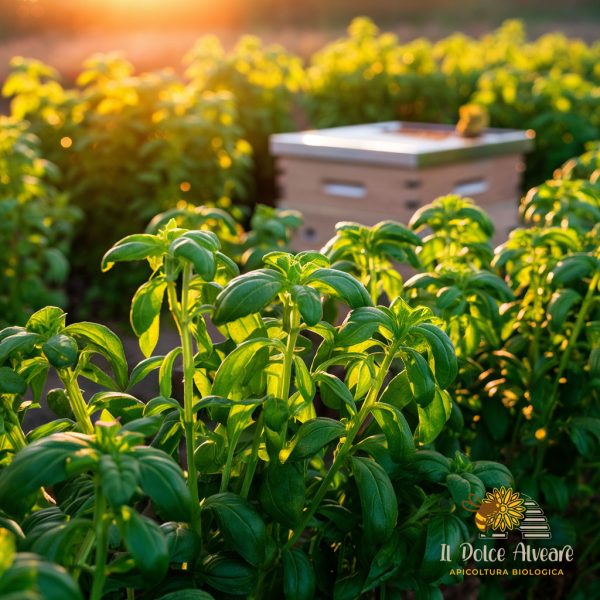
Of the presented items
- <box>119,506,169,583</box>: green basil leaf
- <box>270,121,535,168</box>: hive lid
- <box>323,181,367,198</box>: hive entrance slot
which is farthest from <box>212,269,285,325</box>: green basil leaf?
<box>323,181,367,198</box>: hive entrance slot

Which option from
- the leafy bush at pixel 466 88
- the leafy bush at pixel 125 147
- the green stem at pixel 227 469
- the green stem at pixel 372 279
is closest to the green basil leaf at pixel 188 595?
the green stem at pixel 227 469

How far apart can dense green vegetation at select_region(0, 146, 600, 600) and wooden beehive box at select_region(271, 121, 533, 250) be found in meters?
2.16

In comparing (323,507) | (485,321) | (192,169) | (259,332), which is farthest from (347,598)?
(192,169)

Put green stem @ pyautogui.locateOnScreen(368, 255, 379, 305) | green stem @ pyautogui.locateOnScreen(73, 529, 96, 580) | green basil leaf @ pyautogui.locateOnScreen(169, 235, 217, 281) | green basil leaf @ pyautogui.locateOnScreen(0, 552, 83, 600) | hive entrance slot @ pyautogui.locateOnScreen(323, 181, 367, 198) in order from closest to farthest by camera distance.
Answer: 1. green basil leaf @ pyautogui.locateOnScreen(0, 552, 83, 600)
2. green stem @ pyautogui.locateOnScreen(73, 529, 96, 580)
3. green basil leaf @ pyautogui.locateOnScreen(169, 235, 217, 281)
4. green stem @ pyautogui.locateOnScreen(368, 255, 379, 305)
5. hive entrance slot @ pyautogui.locateOnScreen(323, 181, 367, 198)

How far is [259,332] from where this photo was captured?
5.04 feet

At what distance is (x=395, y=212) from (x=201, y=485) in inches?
109

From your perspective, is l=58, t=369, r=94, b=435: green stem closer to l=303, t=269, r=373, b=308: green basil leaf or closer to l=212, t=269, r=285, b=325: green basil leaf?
l=212, t=269, r=285, b=325: green basil leaf

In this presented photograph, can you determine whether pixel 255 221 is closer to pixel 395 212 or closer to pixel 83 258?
pixel 395 212

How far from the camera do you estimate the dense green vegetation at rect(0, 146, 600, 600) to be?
1.11 meters

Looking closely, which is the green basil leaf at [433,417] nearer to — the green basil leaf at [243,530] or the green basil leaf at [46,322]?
the green basil leaf at [243,530]

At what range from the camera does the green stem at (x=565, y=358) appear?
196 cm

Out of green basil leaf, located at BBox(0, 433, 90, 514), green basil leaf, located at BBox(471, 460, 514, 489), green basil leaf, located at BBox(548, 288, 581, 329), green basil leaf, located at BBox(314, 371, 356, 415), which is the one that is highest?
green basil leaf, located at BBox(0, 433, 90, 514)

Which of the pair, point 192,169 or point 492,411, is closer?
point 492,411

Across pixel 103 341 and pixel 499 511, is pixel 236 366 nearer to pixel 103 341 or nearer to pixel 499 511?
pixel 103 341
